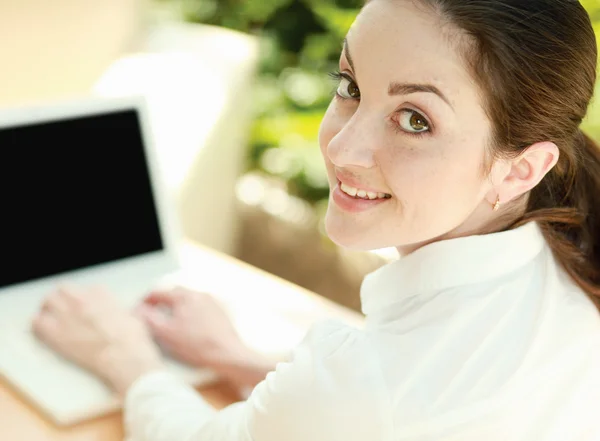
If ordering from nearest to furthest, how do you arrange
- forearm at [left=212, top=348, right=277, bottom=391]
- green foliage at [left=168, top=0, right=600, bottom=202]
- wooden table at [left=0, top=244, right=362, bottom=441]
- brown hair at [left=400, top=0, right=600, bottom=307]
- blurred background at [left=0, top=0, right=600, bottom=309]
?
brown hair at [left=400, top=0, right=600, bottom=307] < wooden table at [left=0, top=244, right=362, bottom=441] < forearm at [left=212, top=348, right=277, bottom=391] < blurred background at [left=0, top=0, right=600, bottom=309] < green foliage at [left=168, top=0, right=600, bottom=202]

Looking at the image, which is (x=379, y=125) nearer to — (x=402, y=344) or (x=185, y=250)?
(x=402, y=344)

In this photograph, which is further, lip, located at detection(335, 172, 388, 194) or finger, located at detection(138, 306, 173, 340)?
finger, located at detection(138, 306, 173, 340)

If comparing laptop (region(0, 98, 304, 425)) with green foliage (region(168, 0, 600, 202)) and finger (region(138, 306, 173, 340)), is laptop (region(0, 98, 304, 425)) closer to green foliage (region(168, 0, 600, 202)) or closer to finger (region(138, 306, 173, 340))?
finger (region(138, 306, 173, 340))

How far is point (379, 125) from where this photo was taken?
0.89 meters

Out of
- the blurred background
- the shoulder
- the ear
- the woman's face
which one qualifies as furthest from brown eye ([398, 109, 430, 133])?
the blurred background

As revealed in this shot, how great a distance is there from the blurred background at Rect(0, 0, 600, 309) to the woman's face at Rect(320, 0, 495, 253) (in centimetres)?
104

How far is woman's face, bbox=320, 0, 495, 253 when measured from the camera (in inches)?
33.3

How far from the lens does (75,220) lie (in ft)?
4.29

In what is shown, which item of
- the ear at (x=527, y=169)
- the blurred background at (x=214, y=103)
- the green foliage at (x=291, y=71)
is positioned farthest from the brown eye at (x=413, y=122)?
the green foliage at (x=291, y=71)

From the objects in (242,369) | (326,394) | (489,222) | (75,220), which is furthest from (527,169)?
(75,220)

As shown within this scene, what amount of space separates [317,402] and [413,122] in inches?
12.5

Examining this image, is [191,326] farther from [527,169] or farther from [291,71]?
[291,71]

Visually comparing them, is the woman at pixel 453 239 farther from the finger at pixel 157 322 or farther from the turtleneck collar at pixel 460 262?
the finger at pixel 157 322

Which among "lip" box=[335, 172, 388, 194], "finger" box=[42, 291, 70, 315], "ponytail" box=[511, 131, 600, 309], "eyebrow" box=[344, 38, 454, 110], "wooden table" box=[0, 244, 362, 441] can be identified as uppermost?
"eyebrow" box=[344, 38, 454, 110]
